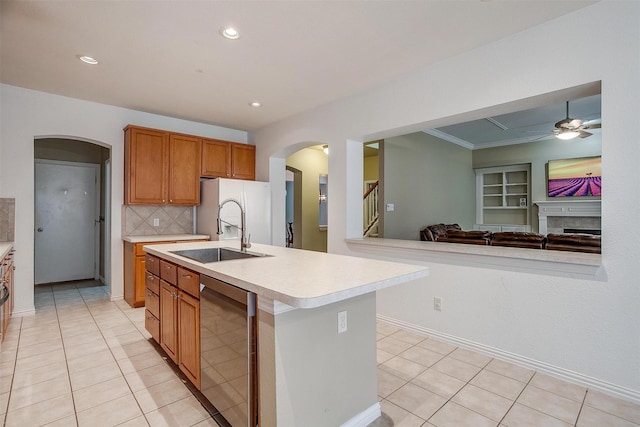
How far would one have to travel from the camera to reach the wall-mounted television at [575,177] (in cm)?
603

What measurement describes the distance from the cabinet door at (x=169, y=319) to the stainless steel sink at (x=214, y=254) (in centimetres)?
29

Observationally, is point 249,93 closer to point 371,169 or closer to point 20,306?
point 20,306

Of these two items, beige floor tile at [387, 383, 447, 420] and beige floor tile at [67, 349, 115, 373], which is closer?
beige floor tile at [387, 383, 447, 420]

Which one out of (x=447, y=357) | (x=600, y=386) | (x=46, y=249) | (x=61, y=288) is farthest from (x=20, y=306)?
(x=600, y=386)

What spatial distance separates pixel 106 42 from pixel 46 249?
162 inches

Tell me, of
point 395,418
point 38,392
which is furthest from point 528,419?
point 38,392

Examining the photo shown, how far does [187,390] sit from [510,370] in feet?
7.95

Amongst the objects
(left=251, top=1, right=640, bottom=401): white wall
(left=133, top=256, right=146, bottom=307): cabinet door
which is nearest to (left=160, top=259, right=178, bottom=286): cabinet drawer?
(left=133, top=256, right=146, bottom=307): cabinet door

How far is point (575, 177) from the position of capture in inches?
247

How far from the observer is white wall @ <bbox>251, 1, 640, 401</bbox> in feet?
6.68

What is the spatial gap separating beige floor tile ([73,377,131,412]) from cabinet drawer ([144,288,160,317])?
552mm

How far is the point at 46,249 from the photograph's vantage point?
5.08 m

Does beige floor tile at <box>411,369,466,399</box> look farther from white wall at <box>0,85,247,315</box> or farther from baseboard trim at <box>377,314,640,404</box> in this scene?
white wall at <box>0,85,247,315</box>

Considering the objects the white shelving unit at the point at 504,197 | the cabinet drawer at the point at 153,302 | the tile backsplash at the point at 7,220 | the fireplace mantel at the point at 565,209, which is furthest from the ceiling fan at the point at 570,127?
the tile backsplash at the point at 7,220
